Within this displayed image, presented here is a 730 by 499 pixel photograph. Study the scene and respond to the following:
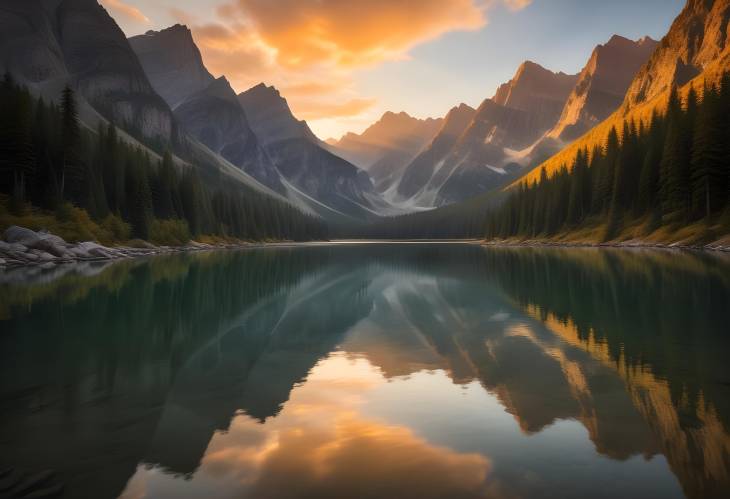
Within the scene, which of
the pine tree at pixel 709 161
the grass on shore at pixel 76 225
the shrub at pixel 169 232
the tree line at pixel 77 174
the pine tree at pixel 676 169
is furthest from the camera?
the shrub at pixel 169 232

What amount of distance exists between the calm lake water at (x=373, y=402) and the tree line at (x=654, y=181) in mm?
61664

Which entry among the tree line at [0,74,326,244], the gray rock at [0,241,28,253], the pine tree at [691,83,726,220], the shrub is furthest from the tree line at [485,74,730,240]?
the tree line at [0,74,326,244]

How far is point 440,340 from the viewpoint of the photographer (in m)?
17.4

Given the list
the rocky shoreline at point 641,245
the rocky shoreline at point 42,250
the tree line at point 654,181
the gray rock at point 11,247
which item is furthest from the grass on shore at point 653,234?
the gray rock at point 11,247

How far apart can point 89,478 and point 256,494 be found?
2.56 meters

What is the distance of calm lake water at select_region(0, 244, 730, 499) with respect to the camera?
273 inches

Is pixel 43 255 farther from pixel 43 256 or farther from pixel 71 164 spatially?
pixel 71 164

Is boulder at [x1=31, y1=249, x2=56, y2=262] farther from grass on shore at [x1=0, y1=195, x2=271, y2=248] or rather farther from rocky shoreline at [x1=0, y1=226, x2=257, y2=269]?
grass on shore at [x1=0, y1=195, x2=271, y2=248]

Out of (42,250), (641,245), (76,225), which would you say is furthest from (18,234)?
(641,245)

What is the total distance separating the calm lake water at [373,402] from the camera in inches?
273

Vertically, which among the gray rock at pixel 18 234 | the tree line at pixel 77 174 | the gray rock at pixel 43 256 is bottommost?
the gray rock at pixel 43 256

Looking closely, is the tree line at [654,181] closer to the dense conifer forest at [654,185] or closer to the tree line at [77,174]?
the dense conifer forest at [654,185]

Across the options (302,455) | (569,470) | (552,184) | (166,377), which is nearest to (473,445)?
(569,470)

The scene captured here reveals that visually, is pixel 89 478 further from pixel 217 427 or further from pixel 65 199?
pixel 65 199
